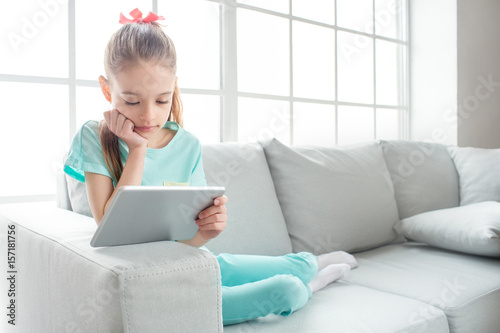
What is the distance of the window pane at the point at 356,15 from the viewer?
2.72m

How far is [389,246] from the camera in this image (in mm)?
1969

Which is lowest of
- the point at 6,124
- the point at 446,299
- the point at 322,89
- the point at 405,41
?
the point at 446,299

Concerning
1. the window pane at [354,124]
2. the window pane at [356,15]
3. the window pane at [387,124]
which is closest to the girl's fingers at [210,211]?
the window pane at [354,124]

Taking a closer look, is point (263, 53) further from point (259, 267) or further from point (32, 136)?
point (259, 267)

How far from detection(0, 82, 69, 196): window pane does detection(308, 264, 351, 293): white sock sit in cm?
101

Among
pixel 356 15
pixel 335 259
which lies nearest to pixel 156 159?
pixel 335 259

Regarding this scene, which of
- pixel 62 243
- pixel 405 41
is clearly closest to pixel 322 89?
pixel 405 41

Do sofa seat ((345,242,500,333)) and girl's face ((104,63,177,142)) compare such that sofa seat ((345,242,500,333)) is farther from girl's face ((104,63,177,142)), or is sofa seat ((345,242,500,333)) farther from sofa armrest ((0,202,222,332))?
girl's face ((104,63,177,142))

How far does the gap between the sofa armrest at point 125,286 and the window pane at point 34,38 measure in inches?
33.6

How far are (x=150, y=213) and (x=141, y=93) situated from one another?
344 millimetres

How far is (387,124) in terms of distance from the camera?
3018mm

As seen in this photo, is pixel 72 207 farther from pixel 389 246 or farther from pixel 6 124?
pixel 389 246

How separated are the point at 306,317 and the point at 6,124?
119 centimetres

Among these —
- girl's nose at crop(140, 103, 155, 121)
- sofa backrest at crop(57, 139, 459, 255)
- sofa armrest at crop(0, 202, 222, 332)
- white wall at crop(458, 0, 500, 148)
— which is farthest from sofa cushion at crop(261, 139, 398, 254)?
white wall at crop(458, 0, 500, 148)
